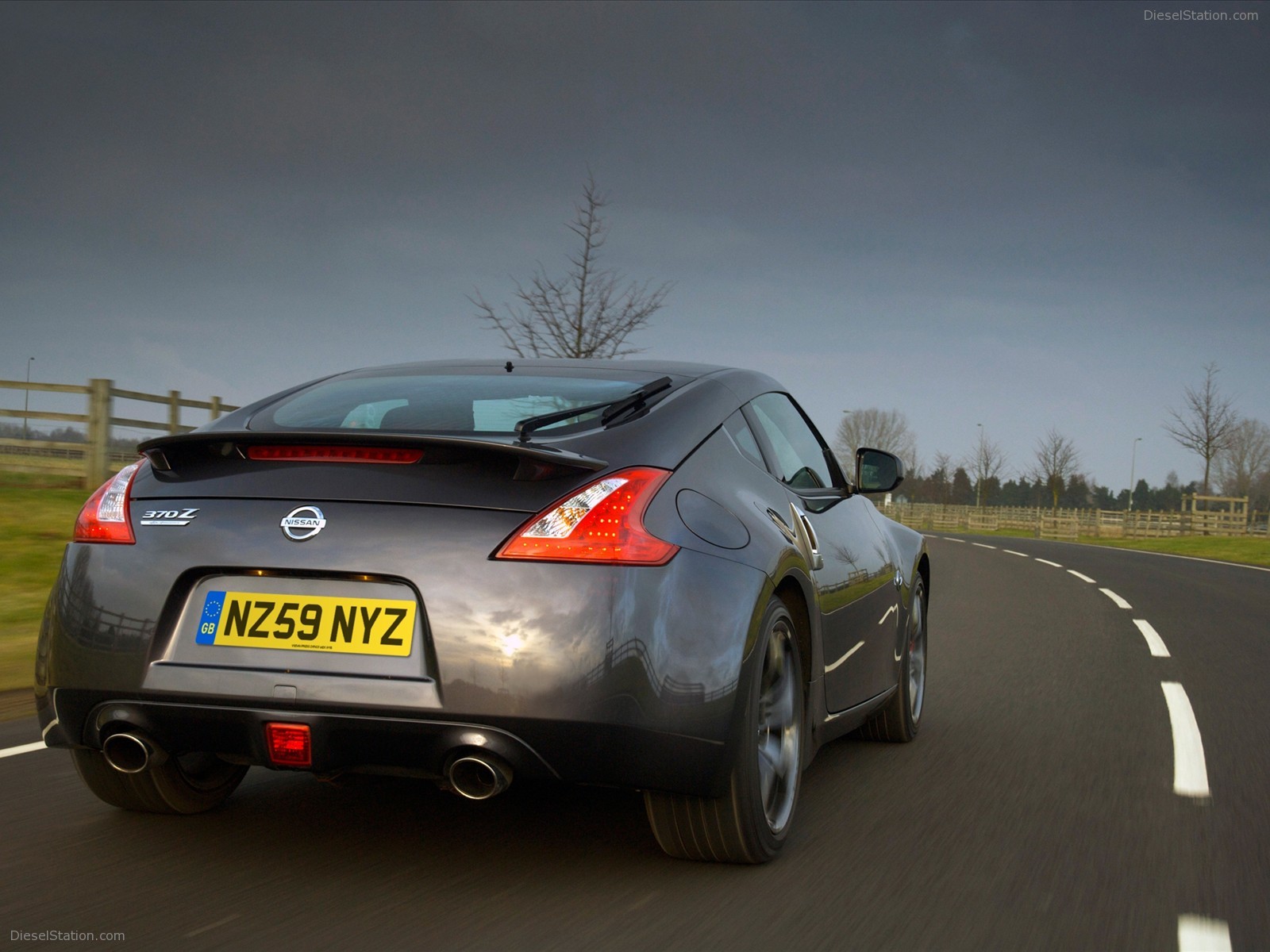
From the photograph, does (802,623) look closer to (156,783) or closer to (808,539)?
(808,539)

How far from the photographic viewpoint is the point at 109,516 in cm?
341

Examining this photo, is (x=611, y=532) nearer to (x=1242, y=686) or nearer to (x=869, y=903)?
(x=869, y=903)

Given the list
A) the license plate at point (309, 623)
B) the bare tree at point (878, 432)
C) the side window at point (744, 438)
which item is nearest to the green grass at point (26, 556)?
the license plate at point (309, 623)

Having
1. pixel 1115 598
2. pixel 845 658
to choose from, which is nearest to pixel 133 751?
pixel 845 658

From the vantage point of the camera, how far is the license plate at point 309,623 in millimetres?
3102

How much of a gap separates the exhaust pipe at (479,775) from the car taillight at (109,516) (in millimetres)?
1016

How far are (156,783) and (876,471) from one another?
114 inches

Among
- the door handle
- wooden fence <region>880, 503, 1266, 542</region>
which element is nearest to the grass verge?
wooden fence <region>880, 503, 1266, 542</region>

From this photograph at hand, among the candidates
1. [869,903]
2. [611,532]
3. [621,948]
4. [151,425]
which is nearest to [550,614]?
[611,532]

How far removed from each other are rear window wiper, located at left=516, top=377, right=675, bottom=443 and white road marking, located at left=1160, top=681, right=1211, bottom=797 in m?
2.69

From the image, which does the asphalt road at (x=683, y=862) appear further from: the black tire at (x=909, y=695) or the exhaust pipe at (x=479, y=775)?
the exhaust pipe at (x=479, y=775)

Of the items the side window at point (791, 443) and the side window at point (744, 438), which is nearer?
the side window at point (744, 438)

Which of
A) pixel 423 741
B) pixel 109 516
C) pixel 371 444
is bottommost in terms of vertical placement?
pixel 423 741

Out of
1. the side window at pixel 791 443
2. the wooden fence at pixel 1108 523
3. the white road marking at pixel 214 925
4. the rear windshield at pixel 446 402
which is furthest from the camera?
the wooden fence at pixel 1108 523
